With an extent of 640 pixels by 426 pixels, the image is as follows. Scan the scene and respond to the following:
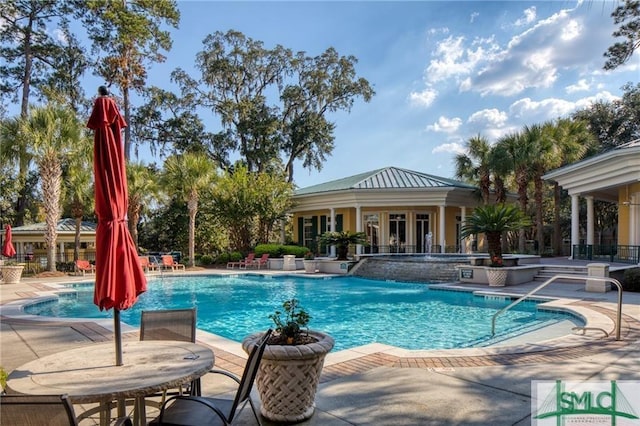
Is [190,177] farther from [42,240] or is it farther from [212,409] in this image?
[212,409]

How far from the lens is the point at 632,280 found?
12664mm

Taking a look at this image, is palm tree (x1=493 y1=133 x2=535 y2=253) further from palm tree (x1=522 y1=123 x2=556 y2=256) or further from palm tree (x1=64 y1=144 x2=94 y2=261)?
palm tree (x1=64 y1=144 x2=94 y2=261)

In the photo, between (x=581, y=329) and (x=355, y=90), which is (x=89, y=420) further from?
(x=355, y=90)

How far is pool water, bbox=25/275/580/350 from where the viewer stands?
9.06 m

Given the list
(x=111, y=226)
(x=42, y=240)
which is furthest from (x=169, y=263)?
(x=111, y=226)

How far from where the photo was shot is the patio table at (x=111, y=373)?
266 cm

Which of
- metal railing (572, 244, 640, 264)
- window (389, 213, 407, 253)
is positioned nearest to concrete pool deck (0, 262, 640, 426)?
metal railing (572, 244, 640, 264)

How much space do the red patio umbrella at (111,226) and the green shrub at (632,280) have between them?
47.0 ft

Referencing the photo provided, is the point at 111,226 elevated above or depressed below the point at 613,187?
below

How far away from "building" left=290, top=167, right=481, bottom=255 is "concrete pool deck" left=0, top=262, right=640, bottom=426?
56.3ft

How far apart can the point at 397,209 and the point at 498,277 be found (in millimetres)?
12674

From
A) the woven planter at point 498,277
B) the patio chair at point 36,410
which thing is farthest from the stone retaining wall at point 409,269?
the patio chair at point 36,410

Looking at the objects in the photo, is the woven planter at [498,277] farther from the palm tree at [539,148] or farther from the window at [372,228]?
the window at [372,228]

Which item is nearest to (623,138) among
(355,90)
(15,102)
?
(355,90)
